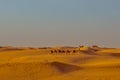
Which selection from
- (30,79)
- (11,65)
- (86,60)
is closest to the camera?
(30,79)

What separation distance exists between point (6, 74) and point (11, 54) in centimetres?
1407

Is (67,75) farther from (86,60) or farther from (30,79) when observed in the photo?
(86,60)

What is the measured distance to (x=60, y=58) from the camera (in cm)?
2716

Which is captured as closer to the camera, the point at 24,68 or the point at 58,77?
the point at 58,77

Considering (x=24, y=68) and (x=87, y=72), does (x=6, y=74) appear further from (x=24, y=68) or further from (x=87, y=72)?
(x=87, y=72)

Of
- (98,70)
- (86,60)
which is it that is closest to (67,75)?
(98,70)

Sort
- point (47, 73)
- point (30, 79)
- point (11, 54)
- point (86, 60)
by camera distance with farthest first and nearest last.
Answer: point (11, 54) < point (86, 60) < point (47, 73) < point (30, 79)

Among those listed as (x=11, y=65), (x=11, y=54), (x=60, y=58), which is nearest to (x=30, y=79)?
(x=11, y=65)

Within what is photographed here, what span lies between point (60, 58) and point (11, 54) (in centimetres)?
838

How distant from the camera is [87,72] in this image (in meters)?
20.6

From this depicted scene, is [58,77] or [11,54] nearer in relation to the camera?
[58,77]

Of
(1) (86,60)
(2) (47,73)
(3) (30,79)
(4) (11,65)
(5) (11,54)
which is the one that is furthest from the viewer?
(5) (11,54)

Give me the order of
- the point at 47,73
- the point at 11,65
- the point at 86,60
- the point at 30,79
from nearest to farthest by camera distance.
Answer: the point at 30,79
the point at 47,73
the point at 11,65
the point at 86,60

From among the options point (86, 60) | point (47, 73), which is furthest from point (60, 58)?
point (47, 73)
